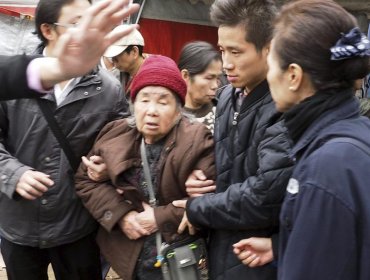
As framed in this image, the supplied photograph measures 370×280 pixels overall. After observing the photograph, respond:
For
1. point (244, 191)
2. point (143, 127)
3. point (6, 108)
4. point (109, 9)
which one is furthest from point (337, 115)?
point (6, 108)

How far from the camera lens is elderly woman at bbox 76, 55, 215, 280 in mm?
2191

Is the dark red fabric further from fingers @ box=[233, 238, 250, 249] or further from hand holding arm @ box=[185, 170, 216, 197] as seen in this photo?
fingers @ box=[233, 238, 250, 249]

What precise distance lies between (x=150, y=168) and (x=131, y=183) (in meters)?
0.12

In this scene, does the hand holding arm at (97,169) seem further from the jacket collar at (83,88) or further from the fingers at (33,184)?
the jacket collar at (83,88)

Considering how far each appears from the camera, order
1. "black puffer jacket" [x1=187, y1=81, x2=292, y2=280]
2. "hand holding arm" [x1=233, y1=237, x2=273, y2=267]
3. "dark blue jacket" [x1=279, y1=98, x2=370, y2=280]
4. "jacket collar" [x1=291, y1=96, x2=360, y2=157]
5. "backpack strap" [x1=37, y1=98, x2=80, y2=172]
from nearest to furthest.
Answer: "dark blue jacket" [x1=279, y1=98, x2=370, y2=280]
"jacket collar" [x1=291, y1=96, x2=360, y2=157]
"black puffer jacket" [x1=187, y1=81, x2=292, y2=280]
"hand holding arm" [x1=233, y1=237, x2=273, y2=267]
"backpack strap" [x1=37, y1=98, x2=80, y2=172]

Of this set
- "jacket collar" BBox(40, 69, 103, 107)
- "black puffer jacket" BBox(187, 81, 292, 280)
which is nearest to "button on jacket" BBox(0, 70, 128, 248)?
"jacket collar" BBox(40, 69, 103, 107)

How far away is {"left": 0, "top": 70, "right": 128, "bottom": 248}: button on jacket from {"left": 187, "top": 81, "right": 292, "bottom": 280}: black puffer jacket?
722mm

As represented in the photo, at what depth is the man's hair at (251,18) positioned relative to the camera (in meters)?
2.07

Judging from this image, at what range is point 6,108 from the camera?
8.27 feet

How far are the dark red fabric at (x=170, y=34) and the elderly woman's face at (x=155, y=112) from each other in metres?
3.91

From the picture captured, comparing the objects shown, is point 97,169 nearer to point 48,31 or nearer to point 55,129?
point 55,129

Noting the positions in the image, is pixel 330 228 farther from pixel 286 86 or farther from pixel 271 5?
pixel 271 5

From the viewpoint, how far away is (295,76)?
1.57m

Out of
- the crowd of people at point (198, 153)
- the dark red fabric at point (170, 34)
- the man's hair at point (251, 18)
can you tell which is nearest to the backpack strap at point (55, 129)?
the crowd of people at point (198, 153)
